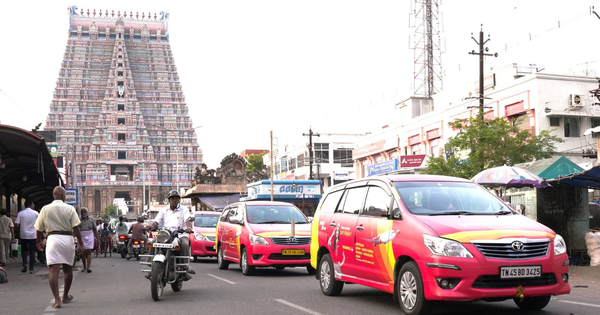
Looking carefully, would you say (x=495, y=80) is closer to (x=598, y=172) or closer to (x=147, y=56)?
(x=598, y=172)

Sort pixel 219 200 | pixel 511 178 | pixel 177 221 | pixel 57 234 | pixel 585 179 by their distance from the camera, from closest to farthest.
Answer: pixel 57 234 < pixel 177 221 < pixel 585 179 < pixel 511 178 < pixel 219 200

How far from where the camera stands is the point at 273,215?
1673cm

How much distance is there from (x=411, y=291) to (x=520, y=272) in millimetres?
1284

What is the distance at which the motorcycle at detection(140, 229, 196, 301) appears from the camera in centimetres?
1088

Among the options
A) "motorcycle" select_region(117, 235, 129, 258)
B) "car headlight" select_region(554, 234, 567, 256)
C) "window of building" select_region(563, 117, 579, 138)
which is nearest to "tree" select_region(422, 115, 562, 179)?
"window of building" select_region(563, 117, 579, 138)

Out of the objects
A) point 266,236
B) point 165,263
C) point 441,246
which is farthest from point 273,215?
point 441,246

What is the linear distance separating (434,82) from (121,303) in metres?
49.4

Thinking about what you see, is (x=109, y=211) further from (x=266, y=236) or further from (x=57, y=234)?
(x=57, y=234)

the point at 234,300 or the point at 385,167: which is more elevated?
the point at 385,167

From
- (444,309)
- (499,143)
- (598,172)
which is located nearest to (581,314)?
(444,309)

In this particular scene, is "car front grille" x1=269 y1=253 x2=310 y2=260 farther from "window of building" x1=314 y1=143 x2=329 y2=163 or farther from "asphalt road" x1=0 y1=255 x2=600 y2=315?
"window of building" x1=314 y1=143 x2=329 y2=163

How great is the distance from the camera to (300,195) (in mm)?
40812

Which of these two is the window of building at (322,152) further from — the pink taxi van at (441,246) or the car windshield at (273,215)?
the pink taxi van at (441,246)

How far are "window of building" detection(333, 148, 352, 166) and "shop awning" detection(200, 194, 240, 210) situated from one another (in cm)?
2670
